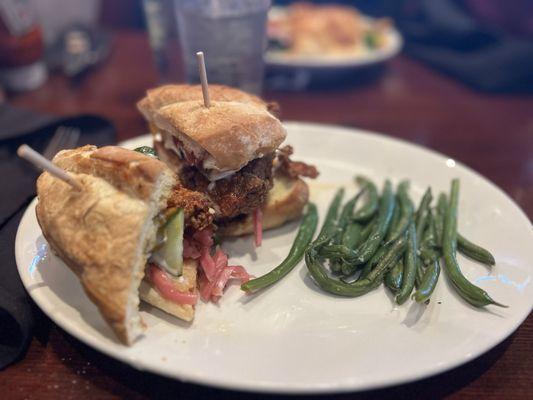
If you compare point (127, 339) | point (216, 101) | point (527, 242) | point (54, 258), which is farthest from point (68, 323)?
point (527, 242)

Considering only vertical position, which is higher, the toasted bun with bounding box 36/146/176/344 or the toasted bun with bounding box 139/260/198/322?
the toasted bun with bounding box 36/146/176/344

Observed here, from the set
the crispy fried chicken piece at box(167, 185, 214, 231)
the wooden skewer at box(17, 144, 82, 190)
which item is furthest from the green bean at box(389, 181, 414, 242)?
the wooden skewer at box(17, 144, 82, 190)

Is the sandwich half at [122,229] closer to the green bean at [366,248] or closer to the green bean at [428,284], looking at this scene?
the green bean at [366,248]

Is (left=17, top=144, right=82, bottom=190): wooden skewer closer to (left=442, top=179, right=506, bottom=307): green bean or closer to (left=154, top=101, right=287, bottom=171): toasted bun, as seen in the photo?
(left=154, top=101, right=287, bottom=171): toasted bun

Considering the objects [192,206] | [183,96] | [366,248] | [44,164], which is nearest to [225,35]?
[183,96]

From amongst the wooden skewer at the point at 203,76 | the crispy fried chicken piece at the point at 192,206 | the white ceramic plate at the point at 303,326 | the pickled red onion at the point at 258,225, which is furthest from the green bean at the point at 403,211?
the wooden skewer at the point at 203,76

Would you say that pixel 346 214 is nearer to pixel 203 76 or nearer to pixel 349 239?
pixel 349 239
